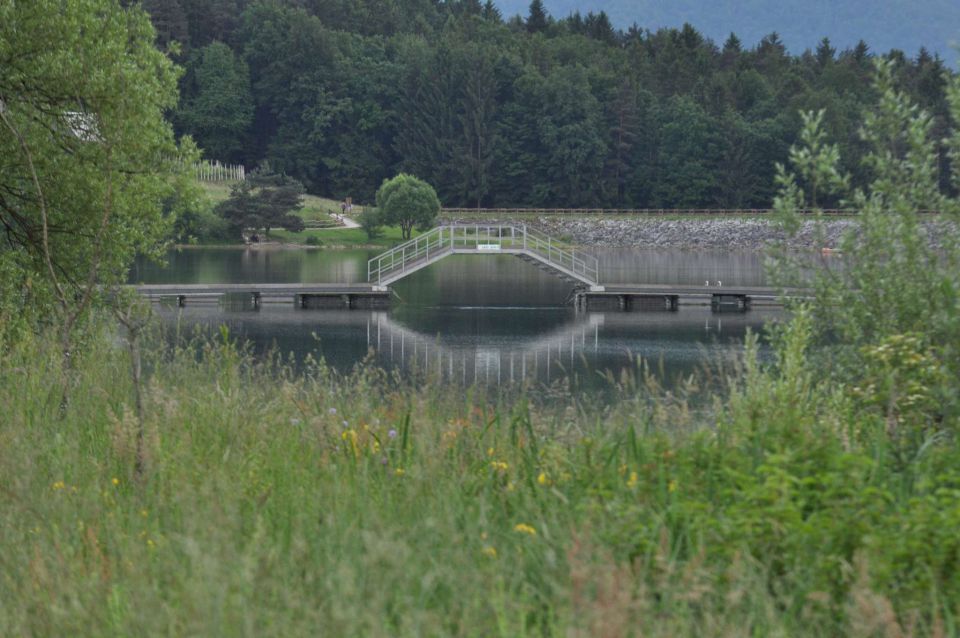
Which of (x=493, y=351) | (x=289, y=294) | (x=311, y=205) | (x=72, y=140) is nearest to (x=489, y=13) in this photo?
(x=311, y=205)

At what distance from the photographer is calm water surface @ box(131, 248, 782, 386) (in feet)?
90.4

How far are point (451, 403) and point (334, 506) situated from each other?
288cm

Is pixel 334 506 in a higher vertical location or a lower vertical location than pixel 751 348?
lower

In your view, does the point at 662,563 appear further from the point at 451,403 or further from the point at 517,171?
the point at 517,171

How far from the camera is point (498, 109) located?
104 m

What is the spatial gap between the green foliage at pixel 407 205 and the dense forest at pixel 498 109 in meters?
12.7

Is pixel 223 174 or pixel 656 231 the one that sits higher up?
pixel 223 174

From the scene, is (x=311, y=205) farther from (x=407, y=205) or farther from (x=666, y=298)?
(x=666, y=298)

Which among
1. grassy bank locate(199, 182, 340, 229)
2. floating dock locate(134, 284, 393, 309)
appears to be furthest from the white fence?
floating dock locate(134, 284, 393, 309)

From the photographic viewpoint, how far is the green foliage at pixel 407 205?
279 feet

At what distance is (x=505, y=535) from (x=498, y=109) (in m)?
102

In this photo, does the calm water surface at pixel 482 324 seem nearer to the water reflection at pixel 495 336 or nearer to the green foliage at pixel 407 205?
the water reflection at pixel 495 336

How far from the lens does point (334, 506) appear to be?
498 centimetres

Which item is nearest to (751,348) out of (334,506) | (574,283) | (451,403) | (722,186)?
(451,403)
